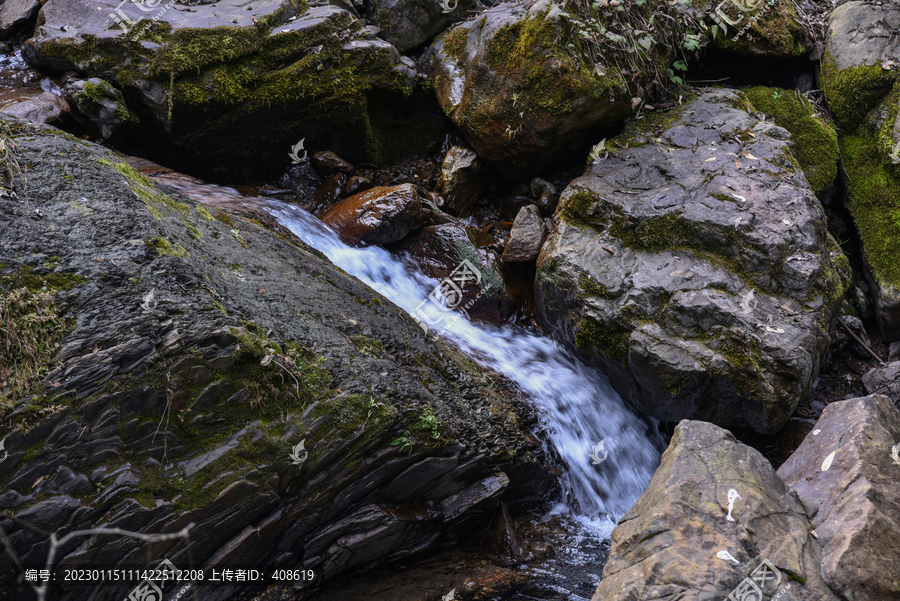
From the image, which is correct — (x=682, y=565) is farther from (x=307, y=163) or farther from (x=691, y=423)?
(x=307, y=163)

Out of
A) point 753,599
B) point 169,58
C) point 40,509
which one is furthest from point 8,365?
point 169,58

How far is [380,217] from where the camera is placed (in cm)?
612

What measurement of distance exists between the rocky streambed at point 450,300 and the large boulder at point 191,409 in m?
0.02

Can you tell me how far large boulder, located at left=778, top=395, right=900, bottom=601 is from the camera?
2.63m

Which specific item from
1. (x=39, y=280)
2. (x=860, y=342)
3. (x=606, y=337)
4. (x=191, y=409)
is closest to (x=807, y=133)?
(x=860, y=342)

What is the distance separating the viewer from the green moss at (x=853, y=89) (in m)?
6.20

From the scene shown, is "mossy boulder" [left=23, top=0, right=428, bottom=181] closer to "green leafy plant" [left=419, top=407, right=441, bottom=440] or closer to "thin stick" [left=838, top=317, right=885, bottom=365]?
"green leafy plant" [left=419, top=407, right=441, bottom=440]

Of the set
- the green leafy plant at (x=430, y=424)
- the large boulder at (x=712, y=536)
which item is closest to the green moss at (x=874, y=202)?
the large boulder at (x=712, y=536)

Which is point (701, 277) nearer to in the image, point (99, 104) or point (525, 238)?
point (525, 238)

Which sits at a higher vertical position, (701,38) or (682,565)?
(701,38)

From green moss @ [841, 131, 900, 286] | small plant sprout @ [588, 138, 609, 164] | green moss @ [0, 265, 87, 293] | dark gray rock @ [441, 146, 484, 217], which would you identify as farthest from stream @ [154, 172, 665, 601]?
green moss @ [841, 131, 900, 286]

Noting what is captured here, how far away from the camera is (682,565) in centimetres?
258

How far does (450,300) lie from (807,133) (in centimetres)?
502

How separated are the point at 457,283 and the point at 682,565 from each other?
4024 mm
